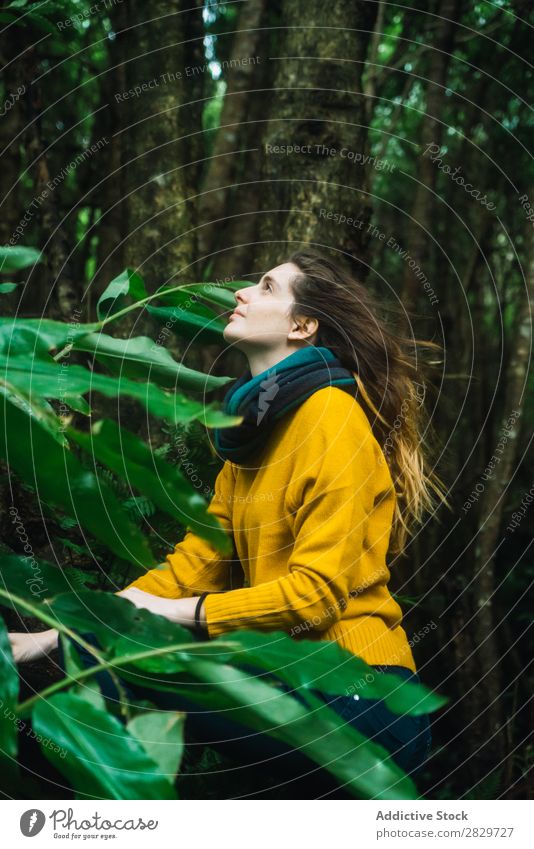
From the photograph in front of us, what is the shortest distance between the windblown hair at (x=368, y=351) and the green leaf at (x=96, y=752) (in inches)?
38.7

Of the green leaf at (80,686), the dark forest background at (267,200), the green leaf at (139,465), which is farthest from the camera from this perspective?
the dark forest background at (267,200)

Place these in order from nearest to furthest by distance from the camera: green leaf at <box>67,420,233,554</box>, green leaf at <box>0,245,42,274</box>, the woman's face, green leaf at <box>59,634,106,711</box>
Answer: green leaf at <box>67,420,233,554</box> < green leaf at <box>59,634,106,711</box> < green leaf at <box>0,245,42,274</box> < the woman's face

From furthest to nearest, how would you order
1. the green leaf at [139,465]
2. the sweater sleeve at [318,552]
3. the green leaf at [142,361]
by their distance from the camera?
1. the sweater sleeve at [318,552]
2. the green leaf at [142,361]
3. the green leaf at [139,465]

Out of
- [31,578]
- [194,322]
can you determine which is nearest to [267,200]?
[194,322]

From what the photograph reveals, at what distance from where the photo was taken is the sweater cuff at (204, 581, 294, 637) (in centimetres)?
132

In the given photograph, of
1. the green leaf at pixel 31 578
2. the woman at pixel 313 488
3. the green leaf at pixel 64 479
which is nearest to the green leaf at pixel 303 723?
the green leaf at pixel 64 479

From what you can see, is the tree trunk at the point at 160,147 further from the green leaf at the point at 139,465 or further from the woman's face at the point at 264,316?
the green leaf at the point at 139,465

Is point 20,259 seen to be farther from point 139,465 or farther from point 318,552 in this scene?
point 318,552

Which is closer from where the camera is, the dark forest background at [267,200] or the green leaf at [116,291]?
the green leaf at [116,291]

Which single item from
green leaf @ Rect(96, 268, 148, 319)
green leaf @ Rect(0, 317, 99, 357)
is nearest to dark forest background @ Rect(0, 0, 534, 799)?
green leaf @ Rect(96, 268, 148, 319)

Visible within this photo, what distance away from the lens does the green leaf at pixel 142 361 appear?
111cm

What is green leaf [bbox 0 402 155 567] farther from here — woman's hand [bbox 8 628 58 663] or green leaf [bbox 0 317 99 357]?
woman's hand [bbox 8 628 58 663]

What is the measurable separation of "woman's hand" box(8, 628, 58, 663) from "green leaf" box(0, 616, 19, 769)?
1.90 ft

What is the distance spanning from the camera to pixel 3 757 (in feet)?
2.93
